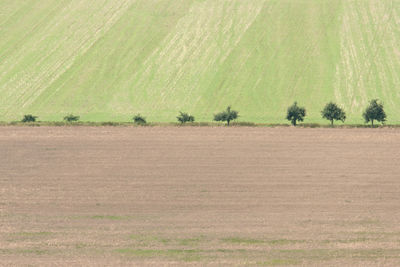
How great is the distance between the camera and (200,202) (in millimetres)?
24656

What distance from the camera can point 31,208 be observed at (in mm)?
23797

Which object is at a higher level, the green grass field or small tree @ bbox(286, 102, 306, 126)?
the green grass field

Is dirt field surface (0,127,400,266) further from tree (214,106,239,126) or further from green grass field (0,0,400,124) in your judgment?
green grass field (0,0,400,124)

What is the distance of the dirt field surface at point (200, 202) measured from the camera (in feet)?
62.2

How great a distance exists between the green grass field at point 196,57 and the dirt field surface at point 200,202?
894 inches

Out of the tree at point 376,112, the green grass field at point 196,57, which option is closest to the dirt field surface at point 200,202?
the tree at point 376,112

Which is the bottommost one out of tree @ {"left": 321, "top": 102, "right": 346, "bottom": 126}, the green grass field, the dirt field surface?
the dirt field surface

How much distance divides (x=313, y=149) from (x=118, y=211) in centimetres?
1864

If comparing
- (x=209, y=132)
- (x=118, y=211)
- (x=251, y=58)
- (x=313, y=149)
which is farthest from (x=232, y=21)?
(x=118, y=211)

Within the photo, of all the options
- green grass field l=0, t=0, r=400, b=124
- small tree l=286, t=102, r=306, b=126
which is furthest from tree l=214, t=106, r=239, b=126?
small tree l=286, t=102, r=306, b=126

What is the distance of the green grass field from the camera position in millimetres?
65000

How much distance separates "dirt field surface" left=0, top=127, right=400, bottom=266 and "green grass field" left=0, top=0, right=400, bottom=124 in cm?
2272

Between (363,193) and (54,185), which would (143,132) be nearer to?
(54,185)

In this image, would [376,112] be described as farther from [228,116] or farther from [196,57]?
[196,57]
